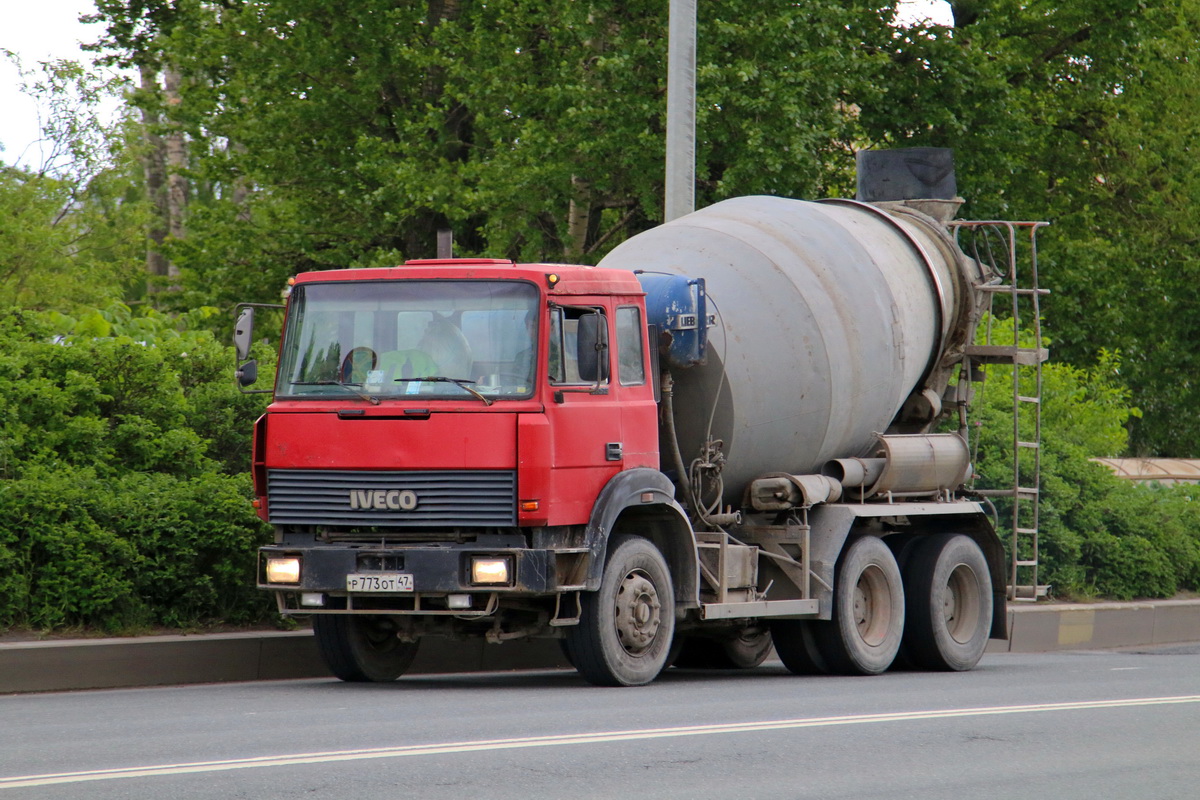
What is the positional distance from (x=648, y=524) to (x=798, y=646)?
2.15m

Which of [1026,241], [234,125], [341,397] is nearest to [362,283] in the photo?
[341,397]

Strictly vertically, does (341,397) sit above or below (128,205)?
below

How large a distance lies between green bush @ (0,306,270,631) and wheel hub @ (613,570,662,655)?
10.6ft

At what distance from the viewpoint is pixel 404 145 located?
24781mm

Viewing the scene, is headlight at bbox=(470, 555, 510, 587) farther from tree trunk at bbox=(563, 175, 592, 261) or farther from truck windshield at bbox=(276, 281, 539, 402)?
tree trunk at bbox=(563, 175, 592, 261)

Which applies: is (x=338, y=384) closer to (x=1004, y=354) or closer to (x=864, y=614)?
(x=864, y=614)

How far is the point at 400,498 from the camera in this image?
34.2ft

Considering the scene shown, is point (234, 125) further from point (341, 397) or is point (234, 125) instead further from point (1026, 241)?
point (341, 397)

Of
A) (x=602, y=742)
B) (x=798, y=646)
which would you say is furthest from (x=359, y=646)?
(x=602, y=742)

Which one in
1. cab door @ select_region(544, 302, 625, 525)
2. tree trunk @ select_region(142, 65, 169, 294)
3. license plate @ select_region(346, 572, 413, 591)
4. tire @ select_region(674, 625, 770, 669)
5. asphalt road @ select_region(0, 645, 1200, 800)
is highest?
tree trunk @ select_region(142, 65, 169, 294)

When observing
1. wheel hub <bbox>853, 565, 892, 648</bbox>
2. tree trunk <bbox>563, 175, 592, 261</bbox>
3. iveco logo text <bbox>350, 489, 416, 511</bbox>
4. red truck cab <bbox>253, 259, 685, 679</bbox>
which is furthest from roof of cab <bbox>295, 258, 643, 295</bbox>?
tree trunk <bbox>563, 175, 592, 261</bbox>

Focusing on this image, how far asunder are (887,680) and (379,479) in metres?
4.46

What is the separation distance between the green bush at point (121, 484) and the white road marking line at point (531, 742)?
4816 mm

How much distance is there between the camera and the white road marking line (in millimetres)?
6898
